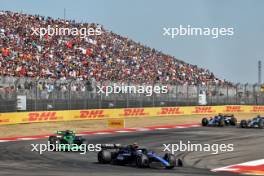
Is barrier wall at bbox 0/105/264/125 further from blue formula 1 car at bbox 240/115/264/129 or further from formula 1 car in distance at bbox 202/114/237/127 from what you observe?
blue formula 1 car at bbox 240/115/264/129

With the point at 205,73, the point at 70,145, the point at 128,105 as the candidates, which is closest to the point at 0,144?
the point at 70,145

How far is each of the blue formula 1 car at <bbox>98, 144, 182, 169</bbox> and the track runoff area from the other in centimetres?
12

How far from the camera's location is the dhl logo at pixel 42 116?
111 feet

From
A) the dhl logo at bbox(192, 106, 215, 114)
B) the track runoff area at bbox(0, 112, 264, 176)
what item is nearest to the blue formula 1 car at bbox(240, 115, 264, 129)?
the track runoff area at bbox(0, 112, 264, 176)

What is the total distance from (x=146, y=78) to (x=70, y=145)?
2694 cm

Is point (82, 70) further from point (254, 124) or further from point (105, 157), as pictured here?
point (105, 157)

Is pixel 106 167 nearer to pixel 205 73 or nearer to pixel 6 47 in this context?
pixel 6 47

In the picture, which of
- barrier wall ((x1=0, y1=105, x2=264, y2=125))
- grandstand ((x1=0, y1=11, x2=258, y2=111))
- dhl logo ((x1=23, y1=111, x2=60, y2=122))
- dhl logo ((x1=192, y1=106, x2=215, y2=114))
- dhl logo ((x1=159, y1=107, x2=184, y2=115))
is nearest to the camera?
barrier wall ((x1=0, y1=105, x2=264, y2=125))

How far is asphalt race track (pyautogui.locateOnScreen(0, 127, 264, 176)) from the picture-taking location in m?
15.6

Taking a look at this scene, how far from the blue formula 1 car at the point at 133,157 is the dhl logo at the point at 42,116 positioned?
16.1 m

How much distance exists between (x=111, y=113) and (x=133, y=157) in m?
22.3

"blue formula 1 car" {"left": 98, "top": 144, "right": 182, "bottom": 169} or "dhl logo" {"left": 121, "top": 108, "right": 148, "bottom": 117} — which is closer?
"blue formula 1 car" {"left": 98, "top": 144, "right": 182, "bottom": 169}

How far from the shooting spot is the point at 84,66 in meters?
45.6

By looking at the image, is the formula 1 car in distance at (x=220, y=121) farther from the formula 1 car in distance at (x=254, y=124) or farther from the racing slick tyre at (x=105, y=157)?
the racing slick tyre at (x=105, y=157)
